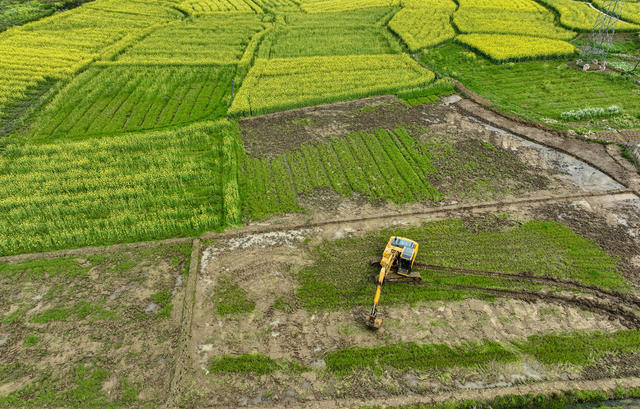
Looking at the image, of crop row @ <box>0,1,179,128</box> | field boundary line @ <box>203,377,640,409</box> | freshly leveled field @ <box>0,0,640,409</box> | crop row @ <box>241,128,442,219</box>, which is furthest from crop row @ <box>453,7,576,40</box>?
field boundary line @ <box>203,377,640,409</box>

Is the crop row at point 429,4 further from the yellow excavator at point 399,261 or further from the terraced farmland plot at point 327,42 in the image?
the yellow excavator at point 399,261

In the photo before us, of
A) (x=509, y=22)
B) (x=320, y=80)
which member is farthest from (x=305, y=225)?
(x=509, y=22)

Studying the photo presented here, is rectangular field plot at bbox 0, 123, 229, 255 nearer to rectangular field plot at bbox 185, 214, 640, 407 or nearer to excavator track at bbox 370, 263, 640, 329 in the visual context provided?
rectangular field plot at bbox 185, 214, 640, 407

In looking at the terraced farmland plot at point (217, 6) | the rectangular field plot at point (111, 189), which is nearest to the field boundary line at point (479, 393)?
the rectangular field plot at point (111, 189)

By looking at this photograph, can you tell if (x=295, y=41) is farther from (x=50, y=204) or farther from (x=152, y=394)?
(x=152, y=394)

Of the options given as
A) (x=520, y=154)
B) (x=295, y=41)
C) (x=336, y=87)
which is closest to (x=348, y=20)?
(x=295, y=41)
